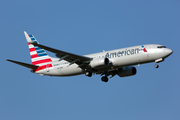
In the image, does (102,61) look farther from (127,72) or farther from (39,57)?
(39,57)

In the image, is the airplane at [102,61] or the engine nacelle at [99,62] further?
the engine nacelle at [99,62]

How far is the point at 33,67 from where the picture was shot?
1965 inches

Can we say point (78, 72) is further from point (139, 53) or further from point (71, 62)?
point (139, 53)

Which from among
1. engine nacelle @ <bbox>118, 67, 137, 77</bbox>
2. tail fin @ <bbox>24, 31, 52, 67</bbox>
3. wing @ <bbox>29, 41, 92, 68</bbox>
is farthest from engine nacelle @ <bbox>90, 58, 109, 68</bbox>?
tail fin @ <bbox>24, 31, 52, 67</bbox>

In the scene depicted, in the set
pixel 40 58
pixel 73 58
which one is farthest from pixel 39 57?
pixel 73 58

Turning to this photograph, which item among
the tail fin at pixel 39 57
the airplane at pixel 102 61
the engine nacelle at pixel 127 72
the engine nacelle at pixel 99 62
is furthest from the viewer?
the tail fin at pixel 39 57

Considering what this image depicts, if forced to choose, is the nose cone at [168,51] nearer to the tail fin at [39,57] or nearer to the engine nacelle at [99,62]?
the engine nacelle at [99,62]

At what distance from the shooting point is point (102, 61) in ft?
142

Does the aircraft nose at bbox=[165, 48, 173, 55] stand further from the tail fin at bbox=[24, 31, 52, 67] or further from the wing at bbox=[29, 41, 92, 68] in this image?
the tail fin at bbox=[24, 31, 52, 67]

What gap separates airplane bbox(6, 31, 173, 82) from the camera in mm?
42969

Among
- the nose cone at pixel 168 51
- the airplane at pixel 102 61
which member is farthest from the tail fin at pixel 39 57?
the nose cone at pixel 168 51

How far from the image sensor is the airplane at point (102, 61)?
1692 inches

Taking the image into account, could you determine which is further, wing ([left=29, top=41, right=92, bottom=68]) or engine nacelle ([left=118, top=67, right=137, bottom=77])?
engine nacelle ([left=118, top=67, right=137, bottom=77])

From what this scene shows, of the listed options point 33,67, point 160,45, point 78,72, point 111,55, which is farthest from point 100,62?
point 33,67
